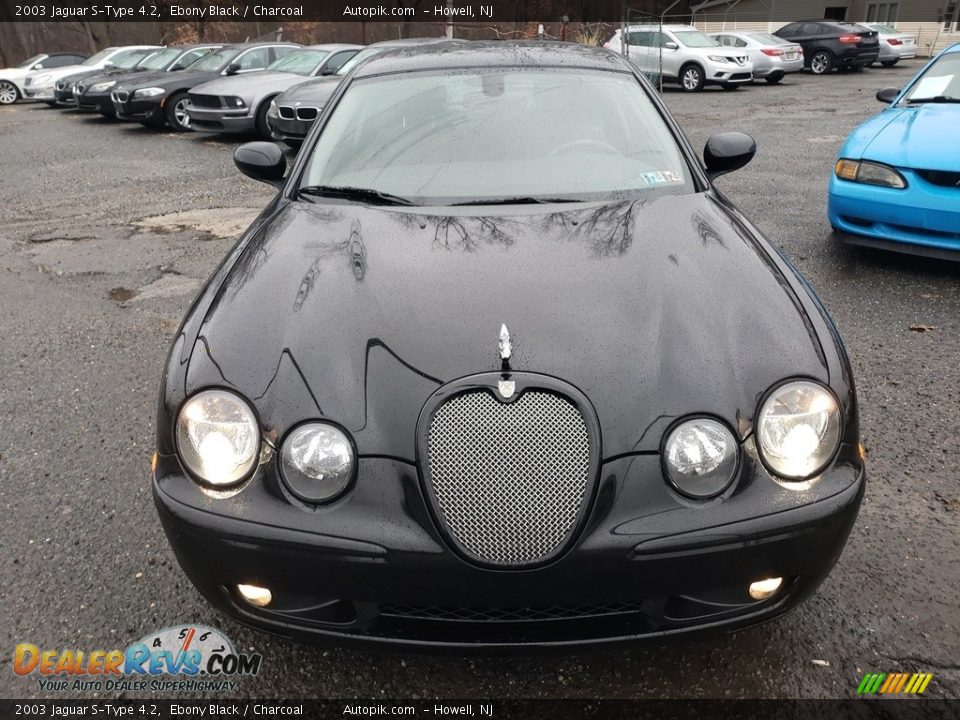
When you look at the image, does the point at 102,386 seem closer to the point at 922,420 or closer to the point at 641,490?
the point at 641,490

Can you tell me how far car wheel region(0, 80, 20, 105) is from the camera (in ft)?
63.7

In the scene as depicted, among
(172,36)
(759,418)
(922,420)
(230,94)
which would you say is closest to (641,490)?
(759,418)

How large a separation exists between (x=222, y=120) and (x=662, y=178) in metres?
9.72

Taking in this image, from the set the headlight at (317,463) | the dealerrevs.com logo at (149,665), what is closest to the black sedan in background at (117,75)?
the dealerrevs.com logo at (149,665)

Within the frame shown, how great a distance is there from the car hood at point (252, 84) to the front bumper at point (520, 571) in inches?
407

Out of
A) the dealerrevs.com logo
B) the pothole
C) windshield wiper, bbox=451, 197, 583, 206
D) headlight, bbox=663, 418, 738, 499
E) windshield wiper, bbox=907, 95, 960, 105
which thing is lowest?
the pothole

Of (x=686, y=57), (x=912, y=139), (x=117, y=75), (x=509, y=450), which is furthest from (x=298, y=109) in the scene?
(x=686, y=57)

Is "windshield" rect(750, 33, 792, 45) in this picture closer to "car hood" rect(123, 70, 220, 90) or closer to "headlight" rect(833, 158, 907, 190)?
"car hood" rect(123, 70, 220, 90)

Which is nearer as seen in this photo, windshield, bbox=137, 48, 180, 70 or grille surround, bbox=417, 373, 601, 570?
grille surround, bbox=417, 373, 601, 570

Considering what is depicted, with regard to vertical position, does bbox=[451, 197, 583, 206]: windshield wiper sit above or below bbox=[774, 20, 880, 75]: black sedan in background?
above

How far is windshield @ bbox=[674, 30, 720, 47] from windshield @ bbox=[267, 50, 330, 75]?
9783 millimetres

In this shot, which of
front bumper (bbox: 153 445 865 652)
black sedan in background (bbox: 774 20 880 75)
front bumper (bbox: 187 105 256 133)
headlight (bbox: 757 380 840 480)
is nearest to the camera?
front bumper (bbox: 153 445 865 652)

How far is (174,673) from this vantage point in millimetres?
2062

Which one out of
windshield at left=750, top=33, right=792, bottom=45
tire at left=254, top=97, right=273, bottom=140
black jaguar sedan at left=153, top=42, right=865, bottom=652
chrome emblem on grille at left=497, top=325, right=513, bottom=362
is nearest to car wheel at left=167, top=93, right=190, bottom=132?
tire at left=254, top=97, right=273, bottom=140
